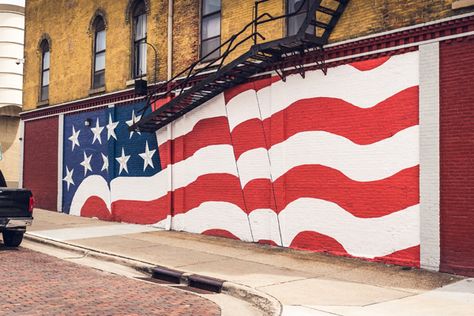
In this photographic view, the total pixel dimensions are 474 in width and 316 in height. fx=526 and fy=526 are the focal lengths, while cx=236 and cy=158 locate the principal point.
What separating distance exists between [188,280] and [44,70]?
17.0 metres

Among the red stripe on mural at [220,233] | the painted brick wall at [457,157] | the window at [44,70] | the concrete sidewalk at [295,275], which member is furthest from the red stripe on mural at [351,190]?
the window at [44,70]

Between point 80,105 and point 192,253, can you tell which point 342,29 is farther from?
point 80,105

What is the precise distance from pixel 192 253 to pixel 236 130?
3.85m

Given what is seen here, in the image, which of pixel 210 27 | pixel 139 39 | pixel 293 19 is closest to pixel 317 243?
pixel 293 19

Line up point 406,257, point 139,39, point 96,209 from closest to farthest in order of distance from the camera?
point 406,257
point 139,39
point 96,209

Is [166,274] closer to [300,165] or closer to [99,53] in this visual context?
[300,165]

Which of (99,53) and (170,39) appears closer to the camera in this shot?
(170,39)

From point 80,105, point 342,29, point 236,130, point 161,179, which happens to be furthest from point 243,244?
point 80,105

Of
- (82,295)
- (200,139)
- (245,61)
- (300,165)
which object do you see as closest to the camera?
(82,295)

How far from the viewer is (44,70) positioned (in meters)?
23.4

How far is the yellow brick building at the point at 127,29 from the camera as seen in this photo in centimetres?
1132

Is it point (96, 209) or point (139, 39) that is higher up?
point (139, 39)

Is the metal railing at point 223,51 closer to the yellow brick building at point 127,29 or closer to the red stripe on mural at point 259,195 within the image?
the yellow brick building at point 127,29

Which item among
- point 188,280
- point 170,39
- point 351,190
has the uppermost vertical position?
point 170,39
